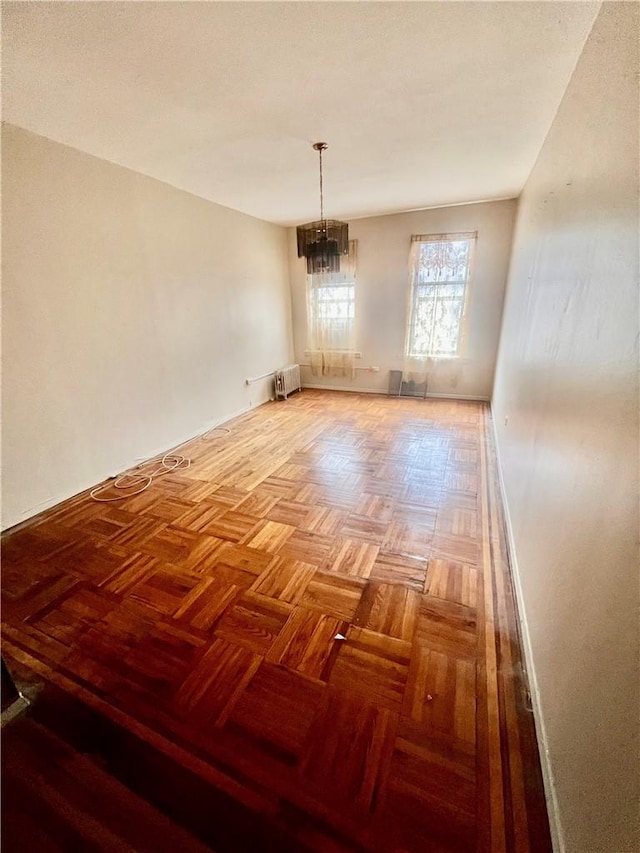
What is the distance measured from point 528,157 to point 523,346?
161 centimetres

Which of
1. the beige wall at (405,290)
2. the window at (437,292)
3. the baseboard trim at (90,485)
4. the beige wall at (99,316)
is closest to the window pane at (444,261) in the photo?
the window at (437,292)

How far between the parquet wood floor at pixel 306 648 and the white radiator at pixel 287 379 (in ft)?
8.35

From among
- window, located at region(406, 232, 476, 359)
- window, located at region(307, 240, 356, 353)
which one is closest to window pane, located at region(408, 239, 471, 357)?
window, located at region(406, 232, 476, 359)

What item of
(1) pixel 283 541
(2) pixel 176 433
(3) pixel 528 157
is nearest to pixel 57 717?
(1) pixel 283 541

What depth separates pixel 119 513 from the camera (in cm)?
235

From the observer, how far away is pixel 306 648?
141cm

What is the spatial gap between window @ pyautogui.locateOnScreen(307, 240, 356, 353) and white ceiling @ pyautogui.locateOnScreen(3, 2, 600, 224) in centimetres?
210

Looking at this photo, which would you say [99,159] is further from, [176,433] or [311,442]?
[311,442]

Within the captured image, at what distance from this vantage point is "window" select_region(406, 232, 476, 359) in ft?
13.9

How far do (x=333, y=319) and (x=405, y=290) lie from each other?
3.68 ft

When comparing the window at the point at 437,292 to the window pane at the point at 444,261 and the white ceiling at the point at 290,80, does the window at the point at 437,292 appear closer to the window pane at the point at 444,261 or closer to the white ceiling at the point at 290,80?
the window pane at the point at 444,261

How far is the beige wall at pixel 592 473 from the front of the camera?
0.73 meters

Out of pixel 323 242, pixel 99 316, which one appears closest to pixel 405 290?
pixel 323 242

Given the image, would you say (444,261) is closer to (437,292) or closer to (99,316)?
(437,292)
